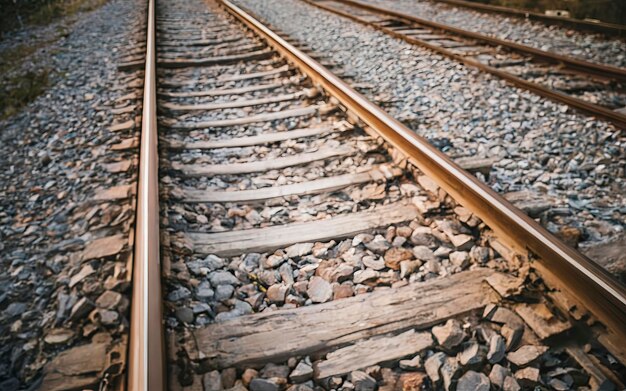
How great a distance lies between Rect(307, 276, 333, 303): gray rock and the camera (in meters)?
2.10

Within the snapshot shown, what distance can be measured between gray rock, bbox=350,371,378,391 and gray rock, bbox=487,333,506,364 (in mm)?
497

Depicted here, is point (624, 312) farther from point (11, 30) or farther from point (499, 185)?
point (11, 30)

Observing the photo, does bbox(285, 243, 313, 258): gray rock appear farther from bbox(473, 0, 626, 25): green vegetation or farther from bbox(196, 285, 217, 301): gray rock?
bbox(473, 0, 626, 25): green vegetation

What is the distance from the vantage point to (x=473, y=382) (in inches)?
64.4

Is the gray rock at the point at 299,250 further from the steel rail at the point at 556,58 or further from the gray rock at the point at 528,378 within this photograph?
the steel rail at the point at 556,58

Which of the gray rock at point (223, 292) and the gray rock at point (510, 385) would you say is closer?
the gray rock at point (510, 385)

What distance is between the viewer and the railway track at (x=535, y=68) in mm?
4223

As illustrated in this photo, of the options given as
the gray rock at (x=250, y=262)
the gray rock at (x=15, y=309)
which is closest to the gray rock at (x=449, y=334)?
the gray rock at (x=250, y=262)

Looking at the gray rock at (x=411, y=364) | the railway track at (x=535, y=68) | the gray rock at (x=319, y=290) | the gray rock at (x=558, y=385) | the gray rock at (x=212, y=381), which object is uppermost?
the railway track at (x=535, y=68)

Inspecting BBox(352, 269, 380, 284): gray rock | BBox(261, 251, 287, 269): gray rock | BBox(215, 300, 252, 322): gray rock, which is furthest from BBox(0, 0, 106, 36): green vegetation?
BBox(352, 269, 380, 284): gray rock

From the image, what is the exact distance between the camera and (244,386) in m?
1.69

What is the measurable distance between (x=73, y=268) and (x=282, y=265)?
1.17m

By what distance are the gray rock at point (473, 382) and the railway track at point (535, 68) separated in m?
3.08

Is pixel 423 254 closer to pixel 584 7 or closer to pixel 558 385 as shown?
pixel 558 385
